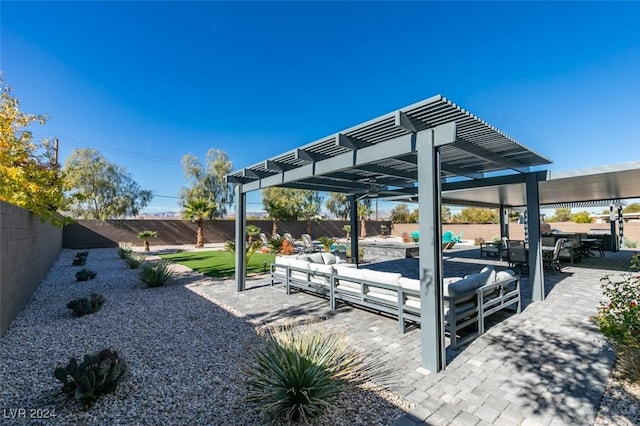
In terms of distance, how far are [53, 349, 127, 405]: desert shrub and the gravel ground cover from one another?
111mm

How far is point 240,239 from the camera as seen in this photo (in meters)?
7.86

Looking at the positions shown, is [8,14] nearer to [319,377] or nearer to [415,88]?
[319,377]

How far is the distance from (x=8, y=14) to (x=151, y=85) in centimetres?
775

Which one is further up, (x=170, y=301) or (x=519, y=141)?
(x=519, y=141)

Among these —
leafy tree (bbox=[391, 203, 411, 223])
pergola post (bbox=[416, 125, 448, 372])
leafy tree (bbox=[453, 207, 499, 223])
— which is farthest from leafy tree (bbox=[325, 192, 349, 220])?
pergola post (bbox=[416, 125, 448, 372])

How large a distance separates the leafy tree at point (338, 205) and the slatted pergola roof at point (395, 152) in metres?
30.4

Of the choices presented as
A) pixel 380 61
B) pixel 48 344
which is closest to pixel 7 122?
pixel 48 344

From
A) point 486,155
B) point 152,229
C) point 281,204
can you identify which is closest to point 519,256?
point 486,155

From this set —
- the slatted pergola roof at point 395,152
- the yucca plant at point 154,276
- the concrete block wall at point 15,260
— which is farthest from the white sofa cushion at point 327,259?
the concrete block wall at point 15,260

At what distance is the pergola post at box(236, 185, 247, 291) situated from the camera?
7.66m

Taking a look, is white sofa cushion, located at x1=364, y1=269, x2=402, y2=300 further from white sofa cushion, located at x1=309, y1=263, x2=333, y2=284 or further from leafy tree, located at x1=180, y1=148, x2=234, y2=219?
leafy tree, located at x1=180, y1=148, x2=234, y2=219

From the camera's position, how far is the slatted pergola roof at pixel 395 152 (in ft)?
11.7

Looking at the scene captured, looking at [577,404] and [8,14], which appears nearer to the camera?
[577,404]

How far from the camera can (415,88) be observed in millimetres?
14273
